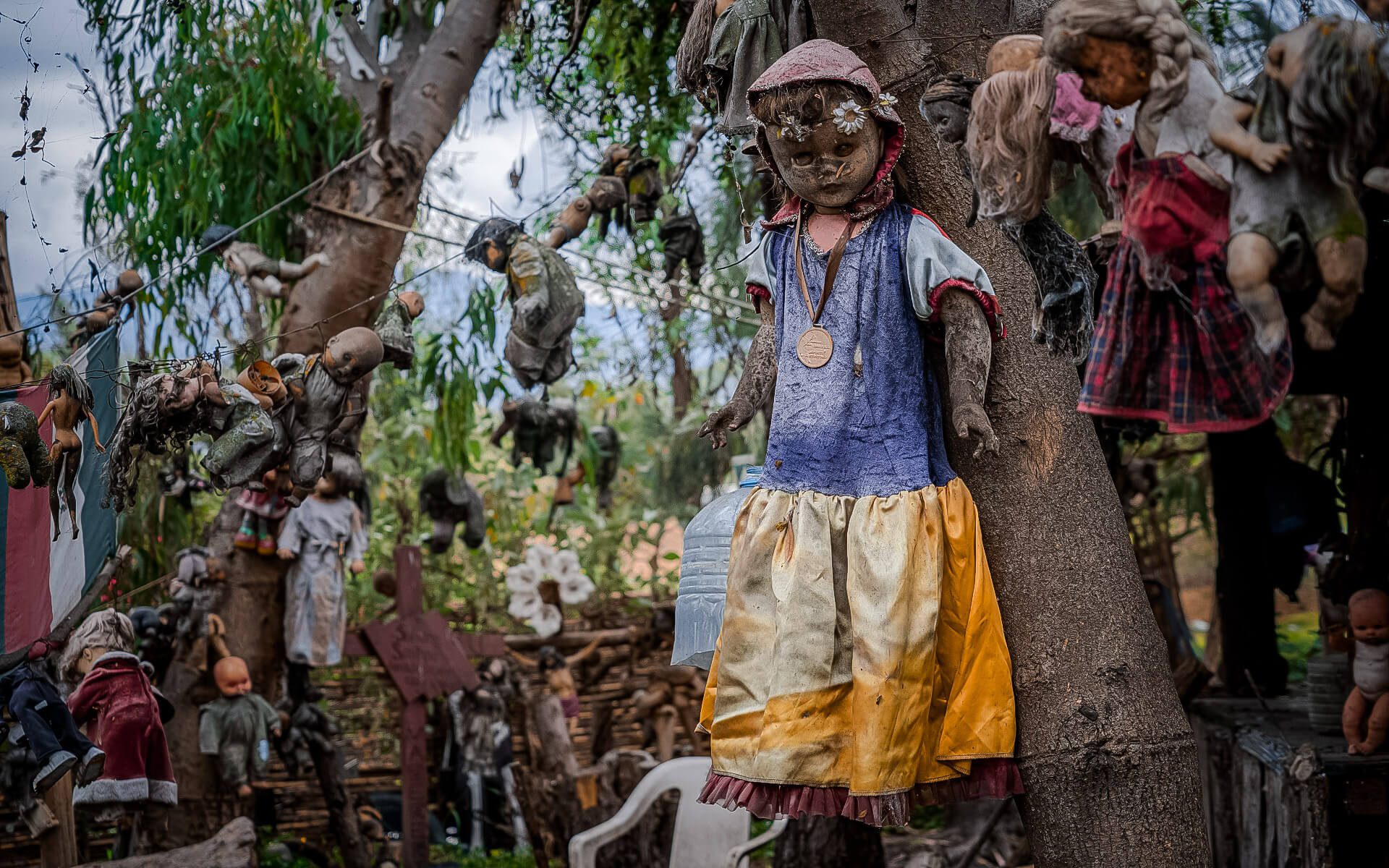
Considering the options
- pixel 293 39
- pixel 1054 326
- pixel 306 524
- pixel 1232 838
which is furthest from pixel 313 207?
pixel 1232 838

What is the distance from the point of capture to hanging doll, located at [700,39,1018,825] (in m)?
2.71

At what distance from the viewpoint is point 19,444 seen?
360 cm

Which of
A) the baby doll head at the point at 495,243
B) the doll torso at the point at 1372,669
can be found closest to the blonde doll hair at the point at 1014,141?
the doll torso at the point at 1372,669

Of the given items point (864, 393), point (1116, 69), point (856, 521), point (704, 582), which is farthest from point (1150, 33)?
point (704, 582)

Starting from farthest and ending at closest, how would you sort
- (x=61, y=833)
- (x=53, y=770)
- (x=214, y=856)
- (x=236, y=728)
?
(x=236, y=728) → (x=214, y=856) → (x=61, y=833) → (x=53, y=770)

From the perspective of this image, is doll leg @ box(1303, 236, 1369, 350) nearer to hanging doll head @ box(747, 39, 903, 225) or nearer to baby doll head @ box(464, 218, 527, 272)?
hanging doll head @ box(747, 39, 903, 225)

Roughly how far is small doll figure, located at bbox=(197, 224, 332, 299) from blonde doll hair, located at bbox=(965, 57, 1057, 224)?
11.2 feet

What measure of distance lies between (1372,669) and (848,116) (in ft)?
8.95

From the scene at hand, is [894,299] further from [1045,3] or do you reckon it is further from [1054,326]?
[1045,3]

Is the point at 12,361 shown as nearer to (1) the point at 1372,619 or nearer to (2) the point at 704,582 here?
(2) the point at 704,582

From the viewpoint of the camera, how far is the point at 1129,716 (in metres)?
2.76

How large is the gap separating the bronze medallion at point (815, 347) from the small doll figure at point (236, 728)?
3924mm

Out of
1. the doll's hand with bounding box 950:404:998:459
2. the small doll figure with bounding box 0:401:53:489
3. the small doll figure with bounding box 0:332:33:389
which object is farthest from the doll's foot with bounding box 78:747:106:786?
the doll's hand with bounding box 950:404:998:459

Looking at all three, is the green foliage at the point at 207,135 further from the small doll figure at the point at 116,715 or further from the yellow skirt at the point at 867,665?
the yellow skirt at the point at 867,665
